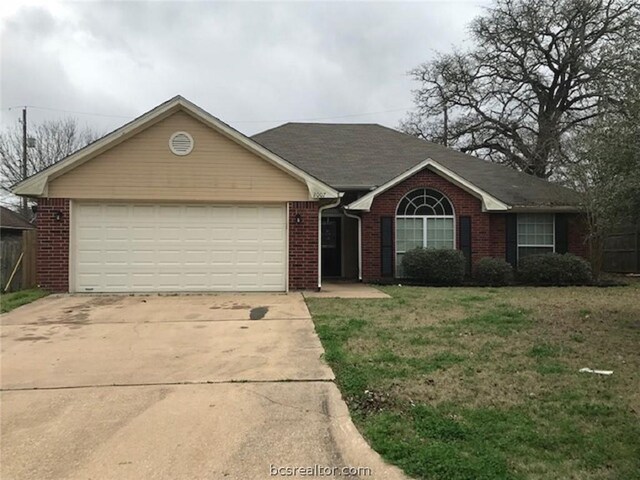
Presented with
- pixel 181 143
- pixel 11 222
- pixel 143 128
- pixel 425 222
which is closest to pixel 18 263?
pixel 143 128

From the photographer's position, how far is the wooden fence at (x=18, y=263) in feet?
42.8

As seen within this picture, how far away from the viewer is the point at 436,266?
46.2 ft

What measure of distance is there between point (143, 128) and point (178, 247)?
2910 mm

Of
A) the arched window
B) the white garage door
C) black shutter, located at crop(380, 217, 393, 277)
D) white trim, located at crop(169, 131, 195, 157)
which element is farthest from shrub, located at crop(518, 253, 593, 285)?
white trim, located at crop(169, 131, 195, 157)

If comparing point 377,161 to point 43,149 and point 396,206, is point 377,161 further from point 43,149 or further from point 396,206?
point 43,149

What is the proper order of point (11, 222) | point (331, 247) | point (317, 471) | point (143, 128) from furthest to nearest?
point (11, 222)
point (331, 247)
point (143, 128)
point (317, 471)

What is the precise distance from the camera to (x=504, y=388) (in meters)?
4.88

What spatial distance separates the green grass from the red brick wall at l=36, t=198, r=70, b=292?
13.1 inches

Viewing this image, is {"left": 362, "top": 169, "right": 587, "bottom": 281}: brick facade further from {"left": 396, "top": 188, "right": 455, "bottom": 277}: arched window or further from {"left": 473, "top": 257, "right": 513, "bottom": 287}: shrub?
{"left": 473, "top": 257, "right": 513, "bottom": 287}: shrub

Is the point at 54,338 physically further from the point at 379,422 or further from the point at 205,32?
the point at 205,32

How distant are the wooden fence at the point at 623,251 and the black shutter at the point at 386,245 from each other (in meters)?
8.28

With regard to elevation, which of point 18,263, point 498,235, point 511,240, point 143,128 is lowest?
point 18,263

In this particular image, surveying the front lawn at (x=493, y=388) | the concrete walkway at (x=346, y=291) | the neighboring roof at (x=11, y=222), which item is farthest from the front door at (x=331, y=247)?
the neighboring roof at (x=11, y=222)

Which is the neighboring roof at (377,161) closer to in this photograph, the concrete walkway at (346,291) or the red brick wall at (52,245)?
the concrete walkway at (346,291)
